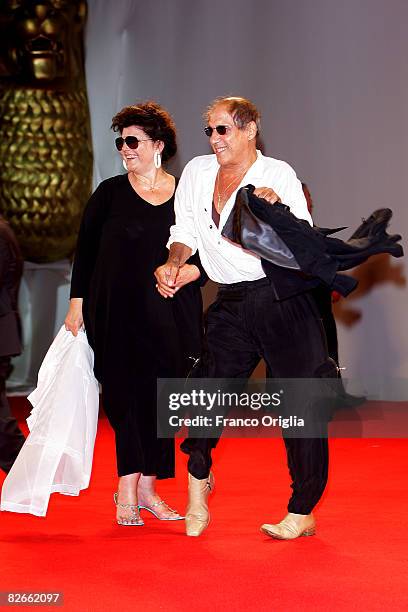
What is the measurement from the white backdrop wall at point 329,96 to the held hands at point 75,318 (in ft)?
14.4

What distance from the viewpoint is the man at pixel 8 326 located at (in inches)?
189

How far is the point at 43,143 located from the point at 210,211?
5570mm

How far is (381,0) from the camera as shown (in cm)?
827

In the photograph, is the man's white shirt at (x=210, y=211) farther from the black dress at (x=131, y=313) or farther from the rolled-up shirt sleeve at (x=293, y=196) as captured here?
the black dress at (x=131, y=313)

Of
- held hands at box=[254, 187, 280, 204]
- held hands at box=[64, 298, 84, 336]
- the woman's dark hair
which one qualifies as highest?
the woman's dark hair

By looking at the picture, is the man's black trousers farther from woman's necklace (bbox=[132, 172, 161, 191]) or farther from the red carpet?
woman's necklace (bbox=[132, 172, 161, 191])

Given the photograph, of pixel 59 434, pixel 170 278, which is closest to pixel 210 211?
pixel 170 278

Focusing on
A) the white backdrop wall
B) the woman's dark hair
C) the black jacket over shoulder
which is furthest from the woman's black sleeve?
the white backdrop wall

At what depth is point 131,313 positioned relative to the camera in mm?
4285

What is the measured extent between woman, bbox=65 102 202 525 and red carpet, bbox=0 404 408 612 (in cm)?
29

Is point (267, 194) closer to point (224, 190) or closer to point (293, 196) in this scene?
point (293, 196)

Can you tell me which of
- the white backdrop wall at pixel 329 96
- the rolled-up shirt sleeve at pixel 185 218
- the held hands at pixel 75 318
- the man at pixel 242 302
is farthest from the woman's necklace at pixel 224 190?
the white backdrop wall at pixel 329 96

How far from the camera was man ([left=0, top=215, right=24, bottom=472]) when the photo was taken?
4797mm

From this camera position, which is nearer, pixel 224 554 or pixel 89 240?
pixel 224 554
